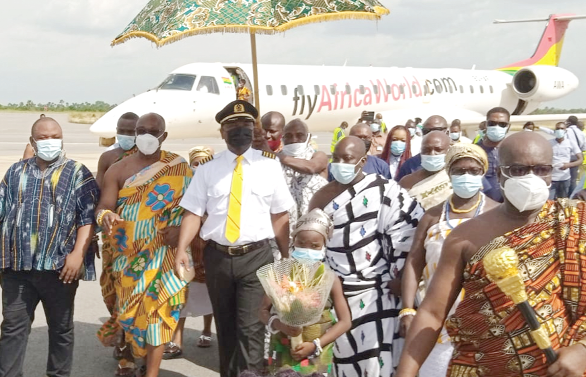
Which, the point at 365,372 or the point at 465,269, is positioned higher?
the point at 465,269

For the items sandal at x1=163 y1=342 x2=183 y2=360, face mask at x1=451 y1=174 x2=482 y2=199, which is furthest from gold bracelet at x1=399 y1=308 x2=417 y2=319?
sandal at x1=163 y1=342 x2=183 y2=360

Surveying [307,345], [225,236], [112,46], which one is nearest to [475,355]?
[307,345]

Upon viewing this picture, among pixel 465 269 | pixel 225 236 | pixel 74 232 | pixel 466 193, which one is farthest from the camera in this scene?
pixel 74 232

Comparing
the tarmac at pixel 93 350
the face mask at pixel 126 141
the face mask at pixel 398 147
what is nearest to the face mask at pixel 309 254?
the tarmac at pixel 93 350

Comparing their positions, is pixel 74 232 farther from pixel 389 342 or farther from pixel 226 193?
pixel 389 342

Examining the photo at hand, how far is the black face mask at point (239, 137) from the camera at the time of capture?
467 cm

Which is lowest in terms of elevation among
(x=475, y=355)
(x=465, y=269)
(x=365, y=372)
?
(x=365, y=372)

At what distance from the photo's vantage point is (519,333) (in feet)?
7.71

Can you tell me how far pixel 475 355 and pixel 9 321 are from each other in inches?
128

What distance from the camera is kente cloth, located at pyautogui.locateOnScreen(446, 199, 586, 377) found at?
230 cm

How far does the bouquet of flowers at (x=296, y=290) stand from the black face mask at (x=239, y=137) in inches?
49.1

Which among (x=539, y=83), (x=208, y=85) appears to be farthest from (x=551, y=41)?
(x=208, y=85)

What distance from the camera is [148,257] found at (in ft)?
16.5

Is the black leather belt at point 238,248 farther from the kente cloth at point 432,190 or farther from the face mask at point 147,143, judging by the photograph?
the kente cloth at point 432,190
